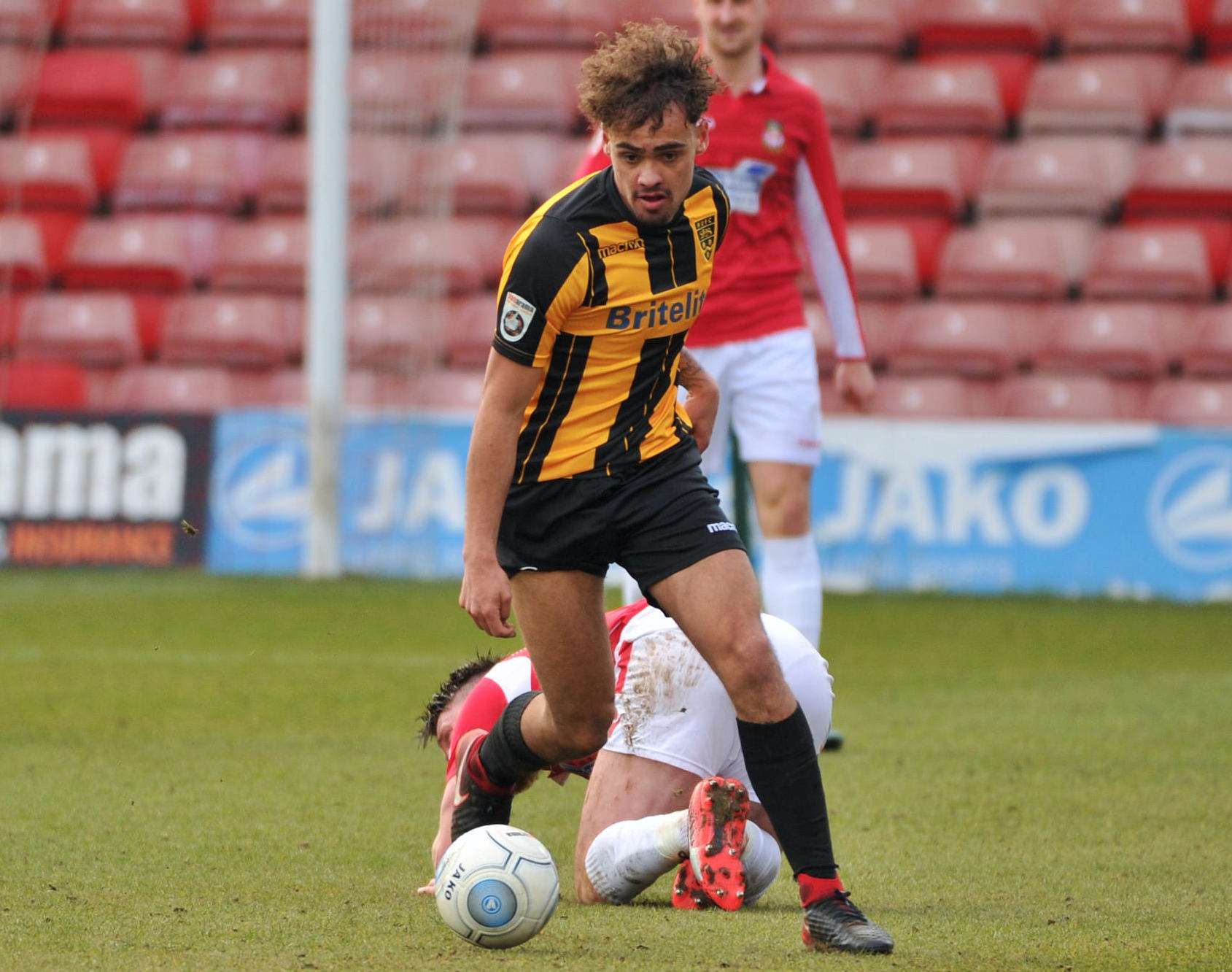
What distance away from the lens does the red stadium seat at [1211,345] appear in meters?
12.1

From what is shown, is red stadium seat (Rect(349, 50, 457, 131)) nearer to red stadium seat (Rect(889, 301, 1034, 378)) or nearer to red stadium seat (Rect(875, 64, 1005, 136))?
red stadium seat (Rect(889, 301, 1034, 378))

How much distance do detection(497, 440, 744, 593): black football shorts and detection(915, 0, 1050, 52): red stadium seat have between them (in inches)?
431

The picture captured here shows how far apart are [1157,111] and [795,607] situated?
28.7ft

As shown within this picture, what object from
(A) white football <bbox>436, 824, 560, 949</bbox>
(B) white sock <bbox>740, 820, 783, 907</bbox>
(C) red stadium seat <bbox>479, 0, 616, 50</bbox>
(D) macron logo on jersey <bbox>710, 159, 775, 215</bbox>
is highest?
(C) red stadium seat <bbox>479, 0, 616, 50</bbox>

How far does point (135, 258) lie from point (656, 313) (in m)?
10.9

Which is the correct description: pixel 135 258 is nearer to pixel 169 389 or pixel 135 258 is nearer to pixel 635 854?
pixel 169 389

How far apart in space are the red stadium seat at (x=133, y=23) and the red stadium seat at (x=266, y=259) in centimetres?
198

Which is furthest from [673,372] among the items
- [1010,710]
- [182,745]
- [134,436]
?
[134,436]

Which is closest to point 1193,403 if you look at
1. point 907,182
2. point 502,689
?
point 907,182

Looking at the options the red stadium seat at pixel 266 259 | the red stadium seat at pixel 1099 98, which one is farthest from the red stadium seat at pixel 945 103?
the red stadium seat at pixel 266 259

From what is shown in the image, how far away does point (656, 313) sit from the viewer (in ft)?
12.3

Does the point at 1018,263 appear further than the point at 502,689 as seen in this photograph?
Yes

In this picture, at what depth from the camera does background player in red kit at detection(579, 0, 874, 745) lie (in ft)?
19.7

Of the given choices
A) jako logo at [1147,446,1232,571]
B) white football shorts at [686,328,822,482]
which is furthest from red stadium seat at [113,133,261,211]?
white football shorts at [686,328,822,482]
